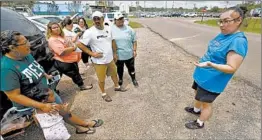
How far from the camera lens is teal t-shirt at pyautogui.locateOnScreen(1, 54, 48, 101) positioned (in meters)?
1.82

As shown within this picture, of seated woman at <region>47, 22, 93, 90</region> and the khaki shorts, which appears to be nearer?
seated woman at <region>47, 22, 93, 90</region>

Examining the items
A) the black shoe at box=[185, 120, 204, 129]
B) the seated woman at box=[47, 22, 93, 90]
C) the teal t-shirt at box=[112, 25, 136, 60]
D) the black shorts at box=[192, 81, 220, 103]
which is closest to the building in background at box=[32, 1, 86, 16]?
the seated woman at box=[47, 22, 93, 90]

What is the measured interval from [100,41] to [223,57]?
2.02 meters

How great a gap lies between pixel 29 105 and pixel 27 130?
3.94ft

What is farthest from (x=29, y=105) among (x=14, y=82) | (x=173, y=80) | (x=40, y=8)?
(x=40, y=8)

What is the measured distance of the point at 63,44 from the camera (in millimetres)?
3543

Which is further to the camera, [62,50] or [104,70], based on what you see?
[104,70]

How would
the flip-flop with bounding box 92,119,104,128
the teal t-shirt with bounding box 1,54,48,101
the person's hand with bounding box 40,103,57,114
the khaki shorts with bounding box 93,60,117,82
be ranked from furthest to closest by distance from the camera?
1. the khaki shorts with bounding box 93,60,117,82
2. the flip-flop with bounding box 92,119,104,128
3. the person's hand with bounding box 40,103,57,114
4. the teal t-shirt with bounding box 1,54,48,101

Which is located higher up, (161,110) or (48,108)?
(48,108)

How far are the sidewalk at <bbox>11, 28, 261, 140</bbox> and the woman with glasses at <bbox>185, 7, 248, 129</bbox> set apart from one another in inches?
19.3

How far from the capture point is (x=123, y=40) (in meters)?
3.80

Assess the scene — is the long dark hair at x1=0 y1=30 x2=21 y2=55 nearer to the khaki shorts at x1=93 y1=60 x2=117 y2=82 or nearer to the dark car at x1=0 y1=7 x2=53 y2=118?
the dark car at x1=0 y1=7 x2=53 y2=118

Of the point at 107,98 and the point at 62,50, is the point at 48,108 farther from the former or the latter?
the point at 107,98

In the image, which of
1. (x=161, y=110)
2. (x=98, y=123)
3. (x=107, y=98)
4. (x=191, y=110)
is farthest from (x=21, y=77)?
(x=191, y=110)
